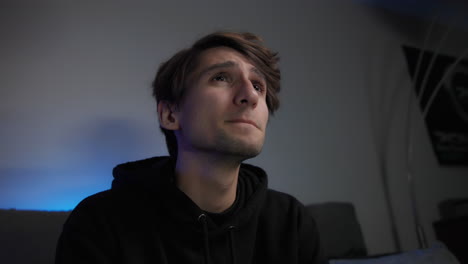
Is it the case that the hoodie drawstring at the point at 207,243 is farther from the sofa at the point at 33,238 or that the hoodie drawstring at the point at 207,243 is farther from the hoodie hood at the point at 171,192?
the sofa at the point at 33,238

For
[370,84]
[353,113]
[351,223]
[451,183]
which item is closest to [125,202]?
[351,223]

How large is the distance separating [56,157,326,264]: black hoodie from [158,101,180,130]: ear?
0.40 ft

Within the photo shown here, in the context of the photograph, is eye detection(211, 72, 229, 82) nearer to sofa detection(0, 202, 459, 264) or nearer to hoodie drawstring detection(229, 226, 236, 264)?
hoodie drawstring detection(229, 226, 236, 264)

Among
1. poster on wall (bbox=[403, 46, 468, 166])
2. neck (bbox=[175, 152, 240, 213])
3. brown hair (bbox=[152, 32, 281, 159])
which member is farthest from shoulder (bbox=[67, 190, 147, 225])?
poster on wall (bbox=[403, 46, 468, 166])

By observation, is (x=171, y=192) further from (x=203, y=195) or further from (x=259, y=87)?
(x=259, y=87)

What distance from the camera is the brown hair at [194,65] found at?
988mm

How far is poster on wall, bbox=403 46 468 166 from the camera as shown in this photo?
2.20 metres

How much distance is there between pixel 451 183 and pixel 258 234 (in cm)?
189

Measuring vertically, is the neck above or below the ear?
below

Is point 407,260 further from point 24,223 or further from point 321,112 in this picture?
point 24,223

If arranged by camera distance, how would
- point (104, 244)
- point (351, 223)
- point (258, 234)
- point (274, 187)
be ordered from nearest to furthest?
point (104, 244) < point (258, 234) < point (351, 223) < point (274, 187)

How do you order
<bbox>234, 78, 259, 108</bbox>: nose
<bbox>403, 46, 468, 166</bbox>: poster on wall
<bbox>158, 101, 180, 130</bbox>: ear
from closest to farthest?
<bbox>234, 78, 259, 108</bbox>: nose < <bbox>158, 101, 180, 130</bbox>: ear < <bbox>403, 46, 468, 166</bbox>: poster on wall

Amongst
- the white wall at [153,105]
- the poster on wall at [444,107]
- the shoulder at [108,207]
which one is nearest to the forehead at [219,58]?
the shoulder at [108,207]

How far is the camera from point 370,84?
2125 mm
